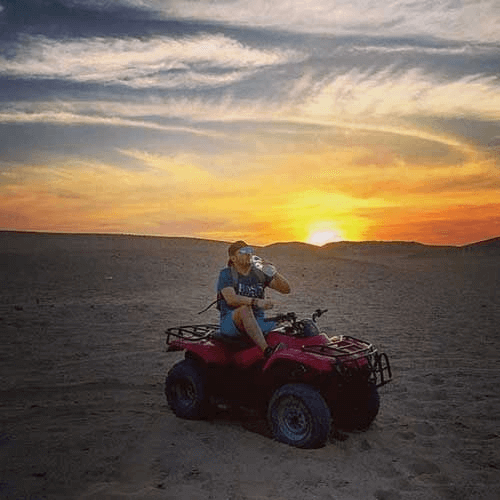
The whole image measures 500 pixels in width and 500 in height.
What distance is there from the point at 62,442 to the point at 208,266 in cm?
2189

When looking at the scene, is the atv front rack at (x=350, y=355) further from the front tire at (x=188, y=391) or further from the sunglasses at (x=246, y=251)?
the front tire at (x=188, y=391)

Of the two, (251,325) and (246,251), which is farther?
(246,251)

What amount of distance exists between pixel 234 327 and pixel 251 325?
0.37m

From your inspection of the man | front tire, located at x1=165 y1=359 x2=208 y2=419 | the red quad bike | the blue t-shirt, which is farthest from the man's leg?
front tire, located at x1=165 y1=359 x2=208 y2=419

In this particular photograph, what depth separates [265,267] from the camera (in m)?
5.82

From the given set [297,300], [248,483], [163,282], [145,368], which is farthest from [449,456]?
[163,282]

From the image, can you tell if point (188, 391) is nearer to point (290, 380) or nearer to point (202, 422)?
point (202, 422)

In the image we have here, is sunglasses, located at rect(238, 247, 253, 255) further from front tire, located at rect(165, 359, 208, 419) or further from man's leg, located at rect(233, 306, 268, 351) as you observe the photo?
front tire, located at rect(165, 359, 208, 419)

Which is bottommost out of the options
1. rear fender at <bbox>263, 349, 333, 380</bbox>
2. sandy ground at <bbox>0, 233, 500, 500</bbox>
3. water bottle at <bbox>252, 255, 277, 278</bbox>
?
sandy ground at <bbox>0, 233, 500, 500</bbox>

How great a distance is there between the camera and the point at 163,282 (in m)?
20.9

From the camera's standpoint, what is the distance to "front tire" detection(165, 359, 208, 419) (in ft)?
19.0

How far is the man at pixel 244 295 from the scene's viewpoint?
5477mm

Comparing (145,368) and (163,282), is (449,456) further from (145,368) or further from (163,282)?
(163,282)

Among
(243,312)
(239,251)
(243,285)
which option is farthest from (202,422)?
(239,251)
